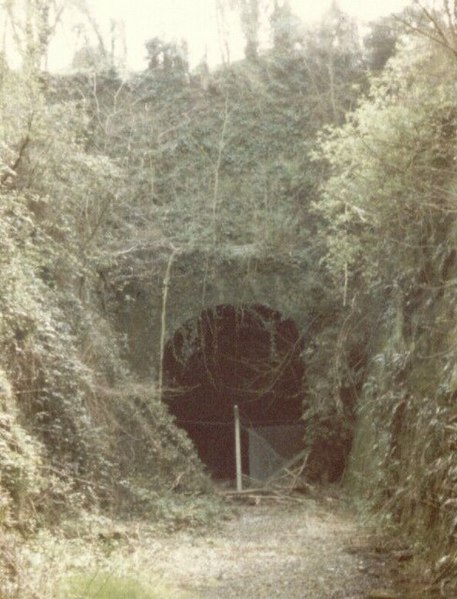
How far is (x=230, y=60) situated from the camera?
1708 centimetres

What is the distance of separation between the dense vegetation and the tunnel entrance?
153 cm

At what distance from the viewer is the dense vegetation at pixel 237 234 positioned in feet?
27.8

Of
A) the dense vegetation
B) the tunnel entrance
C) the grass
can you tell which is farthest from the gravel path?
the tunnel entrance

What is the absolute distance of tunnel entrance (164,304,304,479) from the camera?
15.5 m

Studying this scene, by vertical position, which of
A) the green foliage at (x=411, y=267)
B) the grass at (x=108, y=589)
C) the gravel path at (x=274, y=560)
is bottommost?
the gravel path at (x=274, y=560)

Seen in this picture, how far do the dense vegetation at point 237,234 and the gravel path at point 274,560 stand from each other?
2.41ft

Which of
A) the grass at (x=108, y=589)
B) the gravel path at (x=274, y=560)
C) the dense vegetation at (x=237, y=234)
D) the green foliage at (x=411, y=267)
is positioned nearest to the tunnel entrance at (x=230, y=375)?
the dense vegetation at (x=237, y=234)

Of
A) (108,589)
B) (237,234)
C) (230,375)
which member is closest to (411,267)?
(237,234)

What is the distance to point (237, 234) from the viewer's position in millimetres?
15117

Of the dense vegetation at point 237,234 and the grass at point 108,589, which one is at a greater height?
the dense vegetation at point 237,234

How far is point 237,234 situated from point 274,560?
8.11 meters

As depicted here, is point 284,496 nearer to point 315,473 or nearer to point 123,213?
point 315,473

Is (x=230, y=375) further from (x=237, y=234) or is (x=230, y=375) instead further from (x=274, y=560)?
(x=274, y=560)

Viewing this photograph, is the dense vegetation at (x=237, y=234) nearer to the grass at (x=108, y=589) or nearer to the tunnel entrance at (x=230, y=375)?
the grass at (x=108, y=589)
